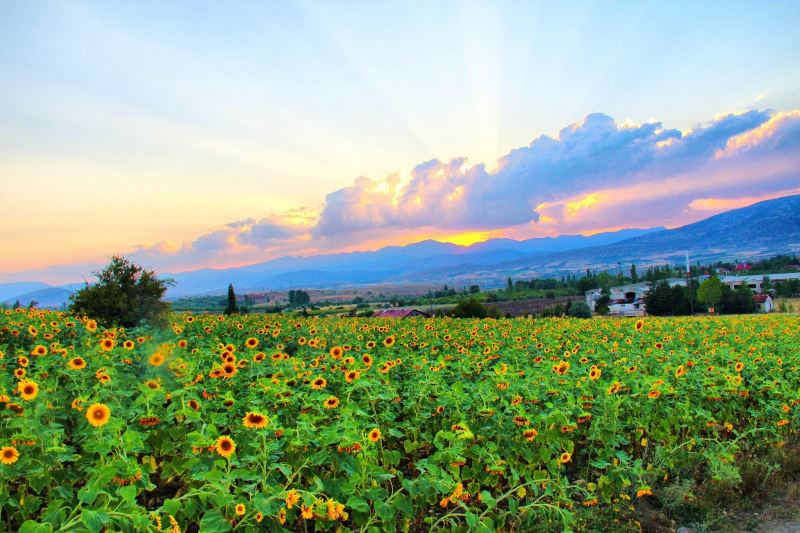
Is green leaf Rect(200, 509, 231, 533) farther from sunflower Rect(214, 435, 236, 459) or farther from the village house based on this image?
the village house

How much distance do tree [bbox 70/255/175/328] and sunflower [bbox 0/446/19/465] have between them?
41.0 ft

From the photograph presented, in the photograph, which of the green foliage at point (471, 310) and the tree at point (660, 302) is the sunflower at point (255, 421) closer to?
the green foliage at point (471, 310)

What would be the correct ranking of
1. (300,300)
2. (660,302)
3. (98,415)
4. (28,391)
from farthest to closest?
(300,300)
(660,302)
(28,391)
(98,415)

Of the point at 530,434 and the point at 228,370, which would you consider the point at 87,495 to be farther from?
the point at 530,434

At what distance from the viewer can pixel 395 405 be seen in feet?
18.8

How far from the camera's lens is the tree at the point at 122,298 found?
52.0 feet

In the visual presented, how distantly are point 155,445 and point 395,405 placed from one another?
237 cm

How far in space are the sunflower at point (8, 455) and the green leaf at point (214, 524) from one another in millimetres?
1171

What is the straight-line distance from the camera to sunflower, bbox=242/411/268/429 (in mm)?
3635

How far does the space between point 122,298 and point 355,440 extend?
578 inches

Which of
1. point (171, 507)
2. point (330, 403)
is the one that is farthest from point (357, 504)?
point (330, 403)

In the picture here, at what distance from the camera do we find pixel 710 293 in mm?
70875

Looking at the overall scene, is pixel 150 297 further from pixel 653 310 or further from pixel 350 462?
pixel 653 310

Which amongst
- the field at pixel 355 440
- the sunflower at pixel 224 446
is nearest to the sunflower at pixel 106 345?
the field at pixel 355 440
